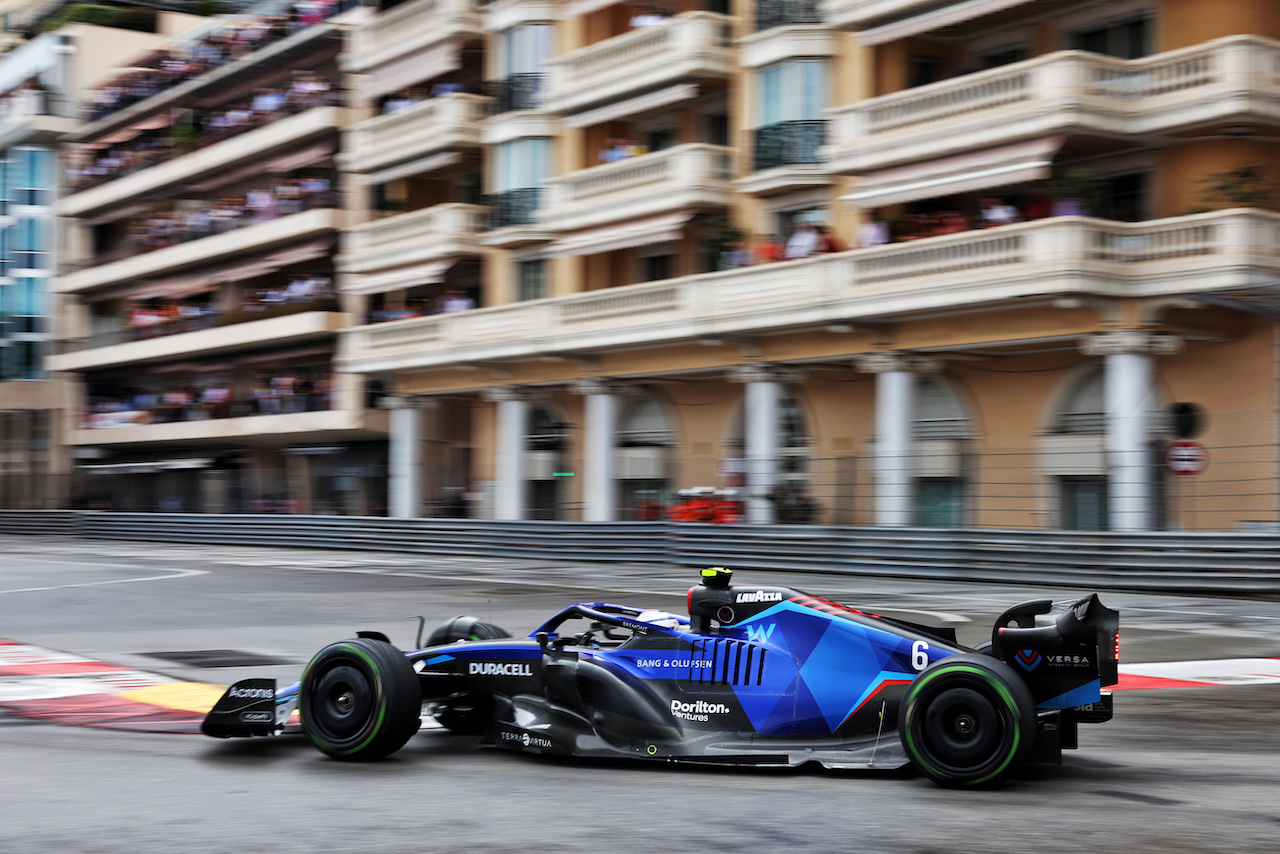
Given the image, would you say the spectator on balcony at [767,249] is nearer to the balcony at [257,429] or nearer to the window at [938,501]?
the window at [938,501]

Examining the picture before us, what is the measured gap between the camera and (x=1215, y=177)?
21531mm

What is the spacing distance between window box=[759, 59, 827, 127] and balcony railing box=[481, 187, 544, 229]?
747cm

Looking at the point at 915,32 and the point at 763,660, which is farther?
the point at 915,32

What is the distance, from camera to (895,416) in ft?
82.6

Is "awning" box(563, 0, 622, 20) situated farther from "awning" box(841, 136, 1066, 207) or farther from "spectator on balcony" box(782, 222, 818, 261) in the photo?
"awning" box(841, 136, 1066, 207)

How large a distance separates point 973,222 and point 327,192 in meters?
23.4

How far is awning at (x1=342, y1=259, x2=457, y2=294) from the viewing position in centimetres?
3672

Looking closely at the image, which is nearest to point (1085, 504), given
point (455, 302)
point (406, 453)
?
point (455, 302)

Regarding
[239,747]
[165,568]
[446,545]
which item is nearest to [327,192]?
[446,545]

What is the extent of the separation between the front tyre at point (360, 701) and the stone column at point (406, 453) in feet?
98.5

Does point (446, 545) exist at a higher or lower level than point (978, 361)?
lower

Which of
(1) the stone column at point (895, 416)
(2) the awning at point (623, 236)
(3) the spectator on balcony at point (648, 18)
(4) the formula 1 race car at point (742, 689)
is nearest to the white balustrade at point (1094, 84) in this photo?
(1) the stone column at point (895, 416)

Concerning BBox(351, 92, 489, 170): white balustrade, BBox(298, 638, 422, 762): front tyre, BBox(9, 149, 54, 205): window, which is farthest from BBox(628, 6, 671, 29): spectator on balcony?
BBox(9, 149, 54, 205): window

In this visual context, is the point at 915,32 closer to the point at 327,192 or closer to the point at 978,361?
the point at 978,361
